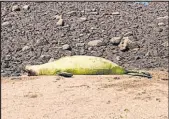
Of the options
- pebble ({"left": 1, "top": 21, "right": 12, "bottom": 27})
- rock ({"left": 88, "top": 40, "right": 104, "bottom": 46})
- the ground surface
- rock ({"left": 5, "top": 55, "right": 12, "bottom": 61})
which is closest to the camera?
the ground surface

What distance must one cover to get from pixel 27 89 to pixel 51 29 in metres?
3.85

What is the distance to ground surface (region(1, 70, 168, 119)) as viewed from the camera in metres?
4.83

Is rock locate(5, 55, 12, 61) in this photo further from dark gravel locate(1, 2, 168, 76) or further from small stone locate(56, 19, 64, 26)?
small stone locate(56, 19, 64, 26)

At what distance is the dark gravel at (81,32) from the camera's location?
8617 mm

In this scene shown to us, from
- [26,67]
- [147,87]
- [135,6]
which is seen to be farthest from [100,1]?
[147,87]

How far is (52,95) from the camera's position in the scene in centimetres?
575

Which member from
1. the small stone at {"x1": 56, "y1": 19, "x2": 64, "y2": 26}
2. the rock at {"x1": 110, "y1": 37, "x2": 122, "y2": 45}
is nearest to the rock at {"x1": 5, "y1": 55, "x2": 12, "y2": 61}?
the small stone at {"x1": 56, "y1": 19, "x2": 64, "y2": 26}

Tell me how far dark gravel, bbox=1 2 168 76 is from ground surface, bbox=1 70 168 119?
1.34m

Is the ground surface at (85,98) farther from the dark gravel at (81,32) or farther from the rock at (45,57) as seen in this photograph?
the rock at (45,57)

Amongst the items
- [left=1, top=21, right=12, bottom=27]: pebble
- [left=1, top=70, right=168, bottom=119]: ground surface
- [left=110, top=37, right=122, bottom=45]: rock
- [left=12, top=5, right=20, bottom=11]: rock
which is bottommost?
[left=1, top=70, right=168, bottom=119]: ground surface

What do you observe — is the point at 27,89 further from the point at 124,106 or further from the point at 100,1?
the point at 100,1

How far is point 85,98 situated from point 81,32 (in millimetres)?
4281

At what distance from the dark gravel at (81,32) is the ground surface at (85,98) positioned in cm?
134

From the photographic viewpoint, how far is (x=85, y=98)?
18.3 feet
